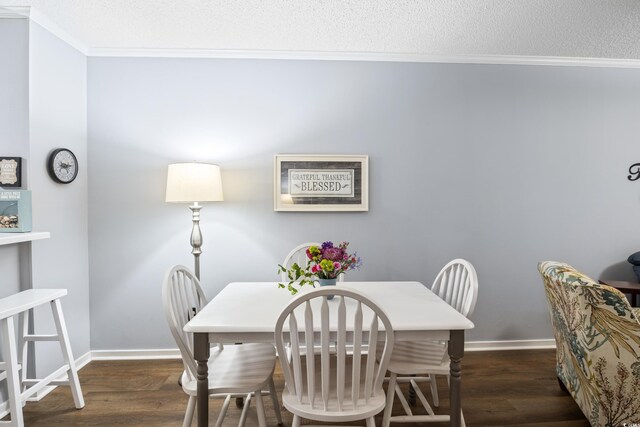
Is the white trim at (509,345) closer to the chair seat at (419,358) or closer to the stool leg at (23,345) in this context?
the chair seat at (419,358)

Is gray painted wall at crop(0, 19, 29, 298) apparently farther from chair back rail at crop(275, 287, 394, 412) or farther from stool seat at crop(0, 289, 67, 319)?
chair back rail at crop(275, 287, 394, 412)

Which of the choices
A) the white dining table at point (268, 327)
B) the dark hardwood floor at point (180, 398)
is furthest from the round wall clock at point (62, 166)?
the white dining table at point (268, 327)

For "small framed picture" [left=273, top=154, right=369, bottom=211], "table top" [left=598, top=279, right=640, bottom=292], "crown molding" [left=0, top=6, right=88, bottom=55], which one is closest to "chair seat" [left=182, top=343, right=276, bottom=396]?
"small framed picture" [left=273, top=154, right=369, bottom=211]

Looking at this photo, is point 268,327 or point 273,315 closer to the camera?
point 268,327

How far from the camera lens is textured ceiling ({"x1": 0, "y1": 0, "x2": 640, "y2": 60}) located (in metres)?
2.19

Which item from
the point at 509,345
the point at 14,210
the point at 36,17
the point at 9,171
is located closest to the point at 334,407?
the point at 14,210

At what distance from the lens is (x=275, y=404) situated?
6.26 ft

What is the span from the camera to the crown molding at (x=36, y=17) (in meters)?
2.18

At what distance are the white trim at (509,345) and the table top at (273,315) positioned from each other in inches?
48.5

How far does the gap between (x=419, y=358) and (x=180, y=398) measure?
4.97 feet

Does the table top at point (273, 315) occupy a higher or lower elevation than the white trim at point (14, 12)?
lower

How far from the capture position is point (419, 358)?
1.81m

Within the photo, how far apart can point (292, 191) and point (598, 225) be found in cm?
261

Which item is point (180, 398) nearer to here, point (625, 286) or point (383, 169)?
point (383, 169)
